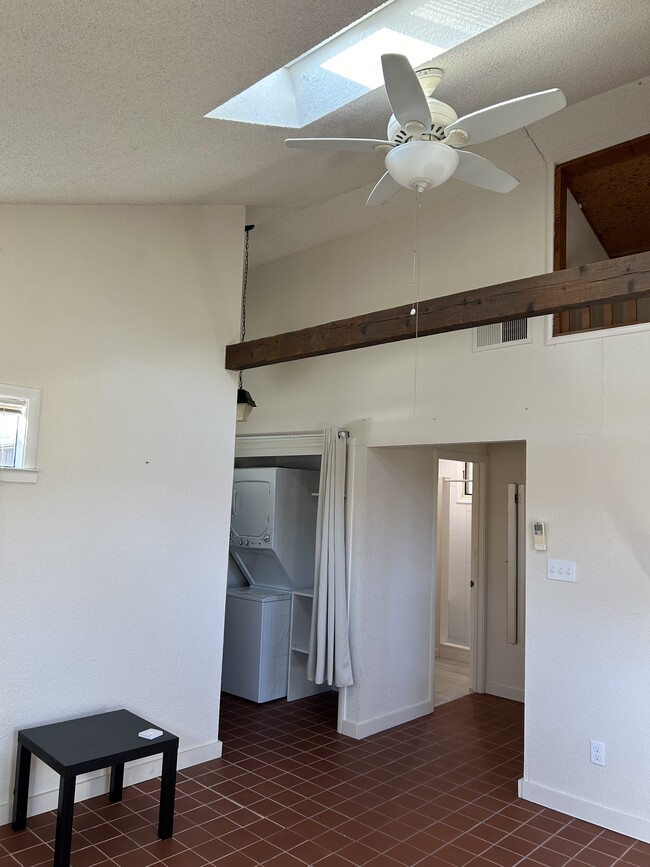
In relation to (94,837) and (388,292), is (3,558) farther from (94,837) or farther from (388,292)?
(388,292)

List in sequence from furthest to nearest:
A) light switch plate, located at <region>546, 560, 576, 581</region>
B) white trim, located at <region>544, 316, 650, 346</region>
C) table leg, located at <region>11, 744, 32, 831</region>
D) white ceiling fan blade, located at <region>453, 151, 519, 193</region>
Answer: light switch plate, located at <region>546, 560, 576, 581</region>, white trim, located at <region>544, 316, 650, 346</region>, table leg, located at <region>11, 744, 32, 831</region>, white ceiling fan blade, located at <region>453, 151, 519, 193</region>

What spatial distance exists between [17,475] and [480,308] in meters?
2.55

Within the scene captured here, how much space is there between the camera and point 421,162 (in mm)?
2311

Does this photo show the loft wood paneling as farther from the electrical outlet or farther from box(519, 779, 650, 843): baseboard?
box(519, 779, 650, 843): baseboard

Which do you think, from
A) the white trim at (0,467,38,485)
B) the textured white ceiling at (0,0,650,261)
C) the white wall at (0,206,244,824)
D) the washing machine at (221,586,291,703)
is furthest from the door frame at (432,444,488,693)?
the white trim at (0,467,38,485)

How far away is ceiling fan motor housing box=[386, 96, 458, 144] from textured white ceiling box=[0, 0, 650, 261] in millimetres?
403

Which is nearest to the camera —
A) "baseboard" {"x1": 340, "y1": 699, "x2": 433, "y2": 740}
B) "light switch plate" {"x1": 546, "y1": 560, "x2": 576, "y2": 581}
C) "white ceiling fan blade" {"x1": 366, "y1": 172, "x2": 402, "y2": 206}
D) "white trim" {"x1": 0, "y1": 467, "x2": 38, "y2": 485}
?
"white ceiling fan blade" {"x1": 366, "y1": 172, "x2": 402, "y2": 206}

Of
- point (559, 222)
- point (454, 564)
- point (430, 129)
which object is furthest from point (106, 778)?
point (454, 564)

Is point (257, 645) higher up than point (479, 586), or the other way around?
point (479, 586)

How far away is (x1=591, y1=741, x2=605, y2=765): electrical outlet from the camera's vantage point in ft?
11.5

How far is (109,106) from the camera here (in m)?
2.60

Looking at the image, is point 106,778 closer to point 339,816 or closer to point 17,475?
point 339,816

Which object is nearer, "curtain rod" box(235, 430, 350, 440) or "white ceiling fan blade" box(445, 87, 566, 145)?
"white ceiling fan blade" box(445, 87, 566, 145)

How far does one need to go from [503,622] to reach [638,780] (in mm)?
2475
